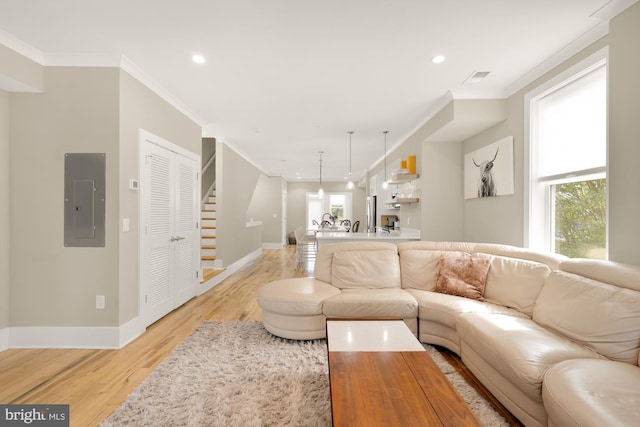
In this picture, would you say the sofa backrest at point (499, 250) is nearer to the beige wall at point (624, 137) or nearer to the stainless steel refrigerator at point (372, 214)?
the beige wall at point (624, 137)

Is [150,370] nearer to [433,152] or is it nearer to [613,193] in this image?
[613,193]

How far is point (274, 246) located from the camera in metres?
10.7

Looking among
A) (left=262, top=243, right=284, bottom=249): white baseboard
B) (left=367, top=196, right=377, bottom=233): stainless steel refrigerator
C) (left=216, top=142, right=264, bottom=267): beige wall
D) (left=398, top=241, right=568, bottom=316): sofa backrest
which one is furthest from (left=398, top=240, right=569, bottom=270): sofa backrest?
(left=262, top=243, right=284, bottom=249): white baseboard

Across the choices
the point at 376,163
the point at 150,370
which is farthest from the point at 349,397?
the point at 376,163

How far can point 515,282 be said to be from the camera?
2621 millimetres

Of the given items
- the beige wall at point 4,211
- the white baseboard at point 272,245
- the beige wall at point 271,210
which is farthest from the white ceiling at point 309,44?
the white baseboard at point 272,245

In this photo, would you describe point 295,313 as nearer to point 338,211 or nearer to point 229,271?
point 229,271

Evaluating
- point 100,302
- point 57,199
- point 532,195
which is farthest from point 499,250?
point 57,199

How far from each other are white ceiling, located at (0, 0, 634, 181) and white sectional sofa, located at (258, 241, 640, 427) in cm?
186

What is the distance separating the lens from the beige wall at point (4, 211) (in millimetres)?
2715

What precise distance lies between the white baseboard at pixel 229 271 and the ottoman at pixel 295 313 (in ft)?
7.22

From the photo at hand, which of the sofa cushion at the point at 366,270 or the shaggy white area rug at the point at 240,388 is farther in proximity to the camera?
the sofa cushion at the point at 366,270

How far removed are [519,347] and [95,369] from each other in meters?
3.17

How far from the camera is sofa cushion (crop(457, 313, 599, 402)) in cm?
161
